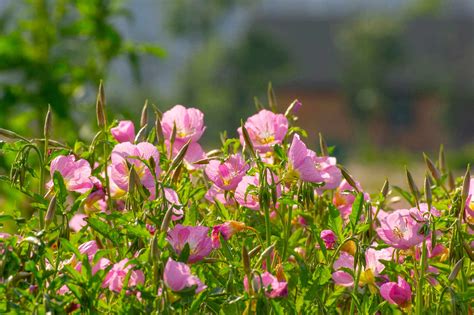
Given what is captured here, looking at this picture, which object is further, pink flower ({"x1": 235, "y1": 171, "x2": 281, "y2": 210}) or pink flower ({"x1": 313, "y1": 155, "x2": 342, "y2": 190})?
pink flower ({"x1": 313, "y1": 155, "x2": 342, "y2": 190})

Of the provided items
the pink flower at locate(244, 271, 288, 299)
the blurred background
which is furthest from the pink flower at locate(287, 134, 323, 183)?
the blurred background

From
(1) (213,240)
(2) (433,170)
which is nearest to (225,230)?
(1) (213,240)

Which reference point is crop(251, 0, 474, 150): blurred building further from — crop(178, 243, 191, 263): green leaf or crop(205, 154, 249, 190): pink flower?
crop(178, 243, 191, 263): green leaf

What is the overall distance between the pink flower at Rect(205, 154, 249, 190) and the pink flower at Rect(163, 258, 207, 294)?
369 mm

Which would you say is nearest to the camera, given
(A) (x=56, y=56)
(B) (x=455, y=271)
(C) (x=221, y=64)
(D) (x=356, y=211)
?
(B) (x=455, y=271)

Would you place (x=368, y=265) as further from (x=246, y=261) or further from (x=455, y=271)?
(x=246, y=261)

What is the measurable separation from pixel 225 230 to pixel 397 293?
0.29 metres

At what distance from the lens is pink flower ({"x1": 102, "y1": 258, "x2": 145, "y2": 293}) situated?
1.42m

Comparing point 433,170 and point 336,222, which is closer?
point 336,222

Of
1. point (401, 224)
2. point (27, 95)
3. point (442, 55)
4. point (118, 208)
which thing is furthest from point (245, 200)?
point (442, 55)

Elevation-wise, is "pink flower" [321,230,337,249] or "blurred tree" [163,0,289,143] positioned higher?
"pink flower" [321,230,337,249]

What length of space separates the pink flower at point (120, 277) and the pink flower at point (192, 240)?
0.08 meters

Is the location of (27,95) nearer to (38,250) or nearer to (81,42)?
(81,42)

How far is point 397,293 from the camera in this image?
1584 millimetres
